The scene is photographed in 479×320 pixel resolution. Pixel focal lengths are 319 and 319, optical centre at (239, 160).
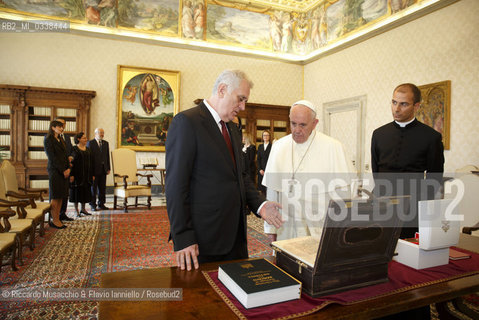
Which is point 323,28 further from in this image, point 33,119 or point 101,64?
point 33,119

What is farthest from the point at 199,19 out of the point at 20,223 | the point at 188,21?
the point at 20,223

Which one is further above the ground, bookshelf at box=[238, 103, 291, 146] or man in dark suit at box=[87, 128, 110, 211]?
bookshelf at box=[238, 103, 291, 146]

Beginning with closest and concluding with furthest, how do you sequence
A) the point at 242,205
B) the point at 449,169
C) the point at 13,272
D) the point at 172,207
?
the point at 172,207 < the point at 242,205 < the point at 13,272 < the point at 449,169

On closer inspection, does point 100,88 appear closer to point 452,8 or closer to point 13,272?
point 13,272

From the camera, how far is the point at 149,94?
9.74 metres

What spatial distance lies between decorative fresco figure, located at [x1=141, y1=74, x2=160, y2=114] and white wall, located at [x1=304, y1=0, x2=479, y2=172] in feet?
18.5

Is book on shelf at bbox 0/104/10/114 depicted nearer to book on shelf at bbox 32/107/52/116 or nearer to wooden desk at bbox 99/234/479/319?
book on shelf at bbox 32/107/52/116

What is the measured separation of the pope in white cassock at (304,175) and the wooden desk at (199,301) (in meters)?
1.04

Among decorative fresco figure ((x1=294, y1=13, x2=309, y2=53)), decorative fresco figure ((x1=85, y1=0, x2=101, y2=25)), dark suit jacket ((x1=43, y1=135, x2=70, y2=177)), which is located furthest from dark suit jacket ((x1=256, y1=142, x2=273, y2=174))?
decorative fresco figure ((x1=85, y1=0, x2=101, y2=25))

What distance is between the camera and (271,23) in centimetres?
1118

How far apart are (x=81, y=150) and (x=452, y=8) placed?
8309 mm

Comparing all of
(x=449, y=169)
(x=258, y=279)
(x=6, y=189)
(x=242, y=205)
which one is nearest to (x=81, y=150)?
(x=6, y=189)

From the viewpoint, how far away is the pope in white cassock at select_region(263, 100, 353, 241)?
2.45m

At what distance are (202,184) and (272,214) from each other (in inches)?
16.7
